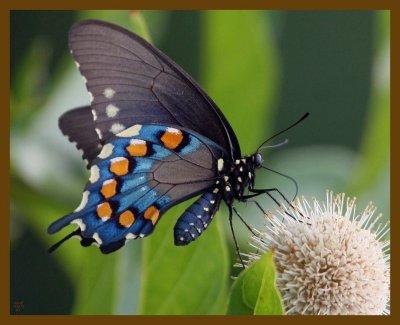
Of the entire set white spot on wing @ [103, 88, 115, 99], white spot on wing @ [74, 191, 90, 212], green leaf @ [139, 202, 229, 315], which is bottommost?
green leaf @ [139, 202, 229, 315]

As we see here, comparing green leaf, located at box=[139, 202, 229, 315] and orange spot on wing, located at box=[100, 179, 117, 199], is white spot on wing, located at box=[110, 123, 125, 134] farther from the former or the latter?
green leaf, located at box=[139, 202, 229, 315]

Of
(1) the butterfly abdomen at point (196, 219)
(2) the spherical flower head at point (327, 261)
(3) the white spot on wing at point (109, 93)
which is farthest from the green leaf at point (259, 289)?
(3) the white spot on wing at point (109, 93)

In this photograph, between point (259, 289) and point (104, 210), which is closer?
point (259, 289)

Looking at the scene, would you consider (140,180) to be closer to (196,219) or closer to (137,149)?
(137,149)

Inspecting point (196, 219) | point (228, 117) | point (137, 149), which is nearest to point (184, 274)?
point (196, 219)

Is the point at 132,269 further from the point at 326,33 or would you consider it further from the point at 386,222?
the point at 326,33

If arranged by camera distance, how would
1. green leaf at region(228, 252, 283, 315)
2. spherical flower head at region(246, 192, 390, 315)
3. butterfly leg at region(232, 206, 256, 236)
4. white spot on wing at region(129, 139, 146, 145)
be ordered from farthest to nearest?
white spot on wing at region(129, 139, 146, 145) → butterfly leg at region(232, 206, 256, 236) → spherical flower head at region(246, 192, 390, 315) → green leaf at region(228, 252, 283, 315)

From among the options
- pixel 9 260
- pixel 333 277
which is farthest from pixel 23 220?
pixel 333 277

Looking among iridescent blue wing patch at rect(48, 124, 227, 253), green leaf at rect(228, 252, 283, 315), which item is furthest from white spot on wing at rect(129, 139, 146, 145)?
green leaf at rect(228, 252, 283, 315)
